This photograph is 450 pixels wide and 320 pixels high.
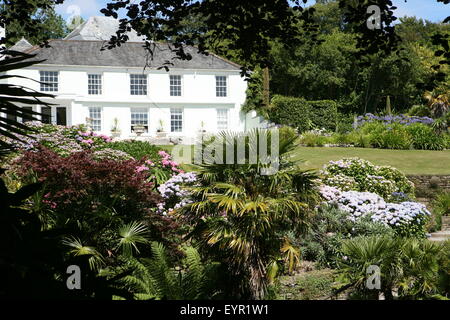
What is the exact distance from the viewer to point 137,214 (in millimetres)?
8641

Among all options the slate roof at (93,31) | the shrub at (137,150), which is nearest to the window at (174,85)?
the slate roof at (93,31)

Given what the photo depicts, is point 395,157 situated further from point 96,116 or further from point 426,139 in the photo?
point 96,116

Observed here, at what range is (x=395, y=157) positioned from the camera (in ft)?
63.0

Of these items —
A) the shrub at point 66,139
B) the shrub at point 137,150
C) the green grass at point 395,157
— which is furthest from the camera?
the green grass at point 395,157

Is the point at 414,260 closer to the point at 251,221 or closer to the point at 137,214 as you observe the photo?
the point at 251,221

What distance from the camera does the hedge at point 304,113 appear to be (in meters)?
32.5

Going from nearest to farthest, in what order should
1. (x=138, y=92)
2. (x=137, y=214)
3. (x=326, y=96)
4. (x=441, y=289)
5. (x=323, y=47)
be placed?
(x=441, y=289) < (x=137, y=214) < (x=138, y=92) < (x=323, y=47) < (x=326, y=96)

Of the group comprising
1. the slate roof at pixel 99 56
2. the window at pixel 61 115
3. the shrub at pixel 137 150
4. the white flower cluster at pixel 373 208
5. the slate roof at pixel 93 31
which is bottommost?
the white flower cluster at pixel 373 208

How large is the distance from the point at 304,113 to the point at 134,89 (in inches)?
434

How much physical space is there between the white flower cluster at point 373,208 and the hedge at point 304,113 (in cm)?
2149

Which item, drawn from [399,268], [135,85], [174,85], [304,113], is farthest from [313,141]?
[399,268]

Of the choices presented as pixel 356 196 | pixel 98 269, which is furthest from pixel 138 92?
pixel 98 269

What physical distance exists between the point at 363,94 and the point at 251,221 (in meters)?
37.3

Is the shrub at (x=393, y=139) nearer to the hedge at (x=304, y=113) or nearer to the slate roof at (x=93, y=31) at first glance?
the hedge at (x=304, y=113)
